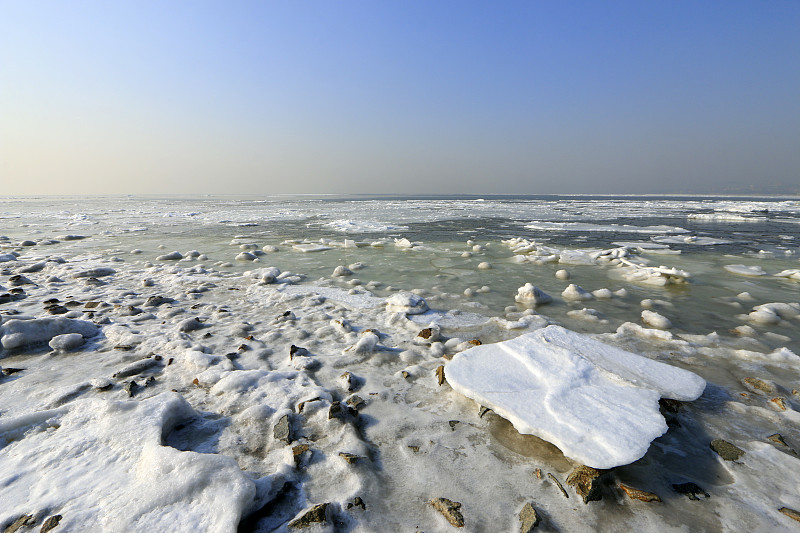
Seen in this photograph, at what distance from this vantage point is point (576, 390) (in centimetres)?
197

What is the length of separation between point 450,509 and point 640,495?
799mm

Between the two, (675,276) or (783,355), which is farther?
(675,276)

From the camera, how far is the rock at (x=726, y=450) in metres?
1.66

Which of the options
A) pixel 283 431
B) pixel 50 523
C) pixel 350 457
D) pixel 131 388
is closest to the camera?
pixel 50 523

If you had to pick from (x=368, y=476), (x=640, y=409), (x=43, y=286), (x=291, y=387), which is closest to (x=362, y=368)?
(x=291, y=387)

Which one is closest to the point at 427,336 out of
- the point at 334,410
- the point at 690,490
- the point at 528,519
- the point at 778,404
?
the point at 334,410

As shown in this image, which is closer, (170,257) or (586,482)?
(586,482)

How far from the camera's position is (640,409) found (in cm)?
181

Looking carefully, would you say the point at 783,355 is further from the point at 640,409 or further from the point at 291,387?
the point at 291,387

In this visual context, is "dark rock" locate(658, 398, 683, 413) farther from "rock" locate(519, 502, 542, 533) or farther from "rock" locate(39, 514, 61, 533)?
"rock" locate(39, 514, 61, 533)

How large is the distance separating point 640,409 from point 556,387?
16.1 inches

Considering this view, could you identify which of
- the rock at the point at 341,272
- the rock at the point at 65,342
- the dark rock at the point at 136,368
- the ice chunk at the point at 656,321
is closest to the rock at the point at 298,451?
the dark rock at the point at 136,368

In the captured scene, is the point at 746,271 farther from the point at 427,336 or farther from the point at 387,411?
the point at 387,411

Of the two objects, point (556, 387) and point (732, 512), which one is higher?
point (556, 387)
